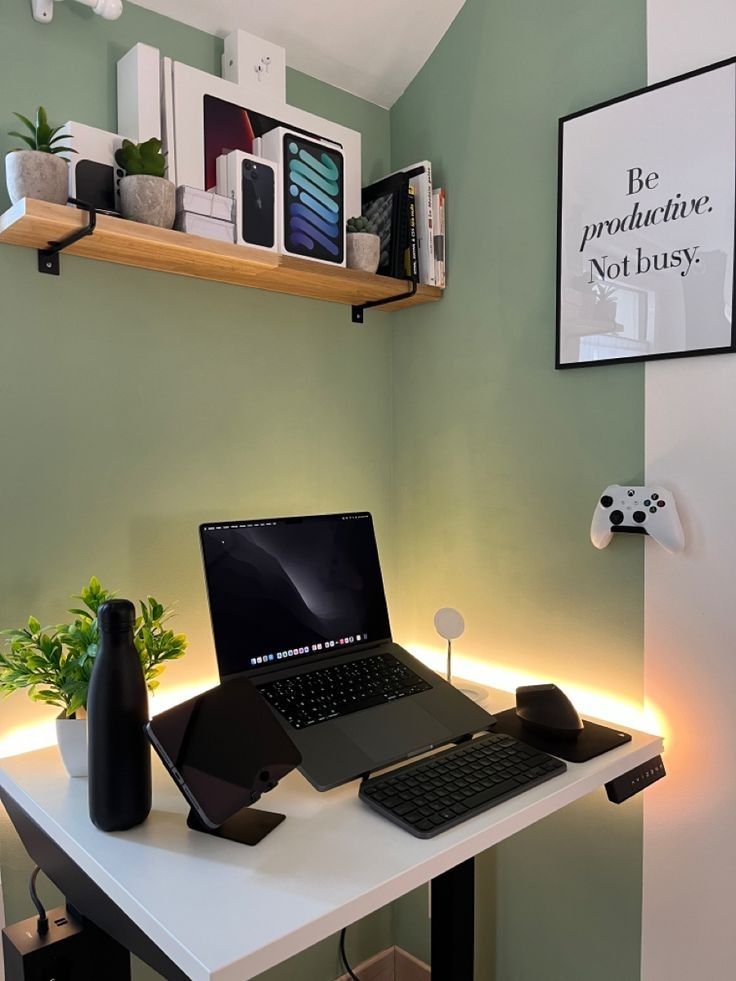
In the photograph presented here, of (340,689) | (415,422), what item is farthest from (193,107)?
(340,689)

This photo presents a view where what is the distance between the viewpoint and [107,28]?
1426 millimetres

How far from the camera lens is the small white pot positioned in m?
1.19

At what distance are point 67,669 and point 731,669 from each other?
114cm

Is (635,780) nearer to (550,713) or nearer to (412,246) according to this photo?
(550,713)

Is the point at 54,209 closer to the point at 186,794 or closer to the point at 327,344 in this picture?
the point at 327,344

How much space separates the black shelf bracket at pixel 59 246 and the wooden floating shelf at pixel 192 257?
11 millimetres

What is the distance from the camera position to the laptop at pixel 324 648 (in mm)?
1230

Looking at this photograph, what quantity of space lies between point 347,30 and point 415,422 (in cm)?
92

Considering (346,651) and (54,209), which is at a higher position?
(54,209)

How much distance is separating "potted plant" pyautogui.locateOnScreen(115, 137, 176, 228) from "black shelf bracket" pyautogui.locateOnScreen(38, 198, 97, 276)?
86mm

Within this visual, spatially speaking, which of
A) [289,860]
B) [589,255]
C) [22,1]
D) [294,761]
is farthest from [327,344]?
[289,860]

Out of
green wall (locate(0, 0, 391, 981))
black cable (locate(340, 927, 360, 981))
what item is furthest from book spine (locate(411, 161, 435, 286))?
black cable (locate(340, 927, 360, 981))

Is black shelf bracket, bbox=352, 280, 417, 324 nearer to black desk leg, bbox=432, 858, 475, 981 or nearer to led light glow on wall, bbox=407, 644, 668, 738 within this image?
led light glow on wall, bbox=407, 644, 668, 738

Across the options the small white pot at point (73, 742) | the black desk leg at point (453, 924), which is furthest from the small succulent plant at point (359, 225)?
the black desk leg at point (453, 924)
